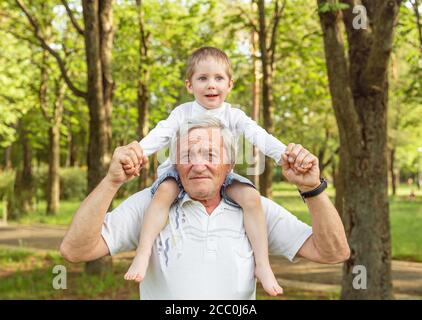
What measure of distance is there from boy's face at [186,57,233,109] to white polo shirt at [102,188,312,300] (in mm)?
412

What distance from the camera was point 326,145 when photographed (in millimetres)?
26422

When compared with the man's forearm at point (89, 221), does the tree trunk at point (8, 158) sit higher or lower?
higher

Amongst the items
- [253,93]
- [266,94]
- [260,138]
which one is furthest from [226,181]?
[253,93]

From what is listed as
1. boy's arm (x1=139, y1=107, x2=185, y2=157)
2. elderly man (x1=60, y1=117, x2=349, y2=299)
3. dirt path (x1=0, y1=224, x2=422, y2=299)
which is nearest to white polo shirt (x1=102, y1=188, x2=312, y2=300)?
elderly man (x1=60, y1=117, x2=349, y2=299)

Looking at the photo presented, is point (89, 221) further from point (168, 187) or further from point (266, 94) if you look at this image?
point (266, 94)

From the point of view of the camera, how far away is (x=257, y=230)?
2.20 m

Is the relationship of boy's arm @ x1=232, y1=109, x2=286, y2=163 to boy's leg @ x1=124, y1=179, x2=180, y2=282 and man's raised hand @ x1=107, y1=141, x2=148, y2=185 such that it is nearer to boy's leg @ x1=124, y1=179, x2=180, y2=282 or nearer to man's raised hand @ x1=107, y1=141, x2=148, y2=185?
boy's leg @ x1=124, y1=179, x2=180, y2=282

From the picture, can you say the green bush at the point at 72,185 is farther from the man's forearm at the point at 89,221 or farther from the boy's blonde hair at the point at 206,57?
the man's forearm at the point at 89,221

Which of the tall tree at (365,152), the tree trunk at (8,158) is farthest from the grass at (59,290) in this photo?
the tree trunk at (8,158)

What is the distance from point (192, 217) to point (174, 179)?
0.16 metres

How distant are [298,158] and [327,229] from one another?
1.26ft

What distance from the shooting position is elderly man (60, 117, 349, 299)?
201cm

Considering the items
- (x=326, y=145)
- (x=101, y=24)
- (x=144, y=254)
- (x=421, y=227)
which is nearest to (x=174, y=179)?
(x=144, y=254)

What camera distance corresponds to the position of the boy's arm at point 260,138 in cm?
216
